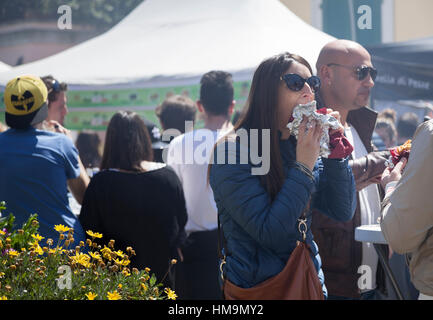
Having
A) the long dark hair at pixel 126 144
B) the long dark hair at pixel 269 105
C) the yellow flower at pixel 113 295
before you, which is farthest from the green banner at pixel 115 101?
the yellow flower at pixel 113 295

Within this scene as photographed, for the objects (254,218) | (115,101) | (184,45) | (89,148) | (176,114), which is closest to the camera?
(254,218)

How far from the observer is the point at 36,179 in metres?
3.30

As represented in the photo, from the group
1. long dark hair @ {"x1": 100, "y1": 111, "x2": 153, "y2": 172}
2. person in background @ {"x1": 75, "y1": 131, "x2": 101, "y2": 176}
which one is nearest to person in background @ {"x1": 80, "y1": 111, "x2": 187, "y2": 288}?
long dark hair @ {"x1": 100, "y1": 111, "x2": 153, "y2": 172}

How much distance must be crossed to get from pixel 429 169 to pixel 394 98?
7.19m

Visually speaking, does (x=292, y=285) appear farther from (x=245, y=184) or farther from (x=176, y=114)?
(x=176, y=114)

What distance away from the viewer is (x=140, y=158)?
3.69 m

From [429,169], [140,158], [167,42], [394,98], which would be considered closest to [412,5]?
[394,98]

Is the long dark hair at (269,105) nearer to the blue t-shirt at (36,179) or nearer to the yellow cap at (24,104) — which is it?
the blue t-shirt at (36,179)

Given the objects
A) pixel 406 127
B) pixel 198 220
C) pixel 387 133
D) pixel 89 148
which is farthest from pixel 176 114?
pixel 406 127

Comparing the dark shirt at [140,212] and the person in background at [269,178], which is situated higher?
the person in background at [269,178]

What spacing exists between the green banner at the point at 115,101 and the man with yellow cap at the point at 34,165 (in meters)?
3.81

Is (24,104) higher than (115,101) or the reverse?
higher

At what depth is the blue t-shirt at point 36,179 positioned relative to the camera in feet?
10.8

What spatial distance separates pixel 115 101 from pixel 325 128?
18.6ft
